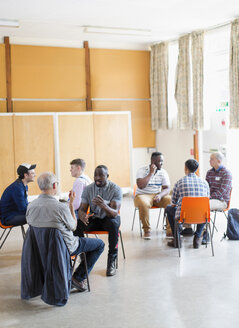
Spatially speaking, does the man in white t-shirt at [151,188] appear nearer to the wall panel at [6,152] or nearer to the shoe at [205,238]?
the shoe at [205,238]

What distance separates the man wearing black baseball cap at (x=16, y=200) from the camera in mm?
5664

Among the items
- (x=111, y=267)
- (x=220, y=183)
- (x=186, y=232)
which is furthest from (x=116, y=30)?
(x=111, y=267)

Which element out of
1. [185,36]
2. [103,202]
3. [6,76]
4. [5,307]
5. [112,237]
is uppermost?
[185,36]

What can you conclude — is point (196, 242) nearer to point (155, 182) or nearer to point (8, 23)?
point (155, 182)

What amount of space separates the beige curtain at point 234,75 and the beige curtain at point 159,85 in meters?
2.38

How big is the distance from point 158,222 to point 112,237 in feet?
8.27

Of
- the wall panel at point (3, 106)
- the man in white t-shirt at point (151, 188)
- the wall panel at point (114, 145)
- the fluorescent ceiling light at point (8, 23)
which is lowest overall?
the man in white t-shirt at point (151, 188)

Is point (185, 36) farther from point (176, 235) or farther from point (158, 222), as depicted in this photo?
point (176, 235)

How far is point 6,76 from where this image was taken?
9.71 m

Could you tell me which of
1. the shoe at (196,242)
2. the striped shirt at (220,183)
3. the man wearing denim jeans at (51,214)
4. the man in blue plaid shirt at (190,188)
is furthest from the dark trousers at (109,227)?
the striped shirt at (220,183)

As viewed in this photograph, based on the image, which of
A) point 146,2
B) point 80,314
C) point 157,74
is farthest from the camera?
point 157,74

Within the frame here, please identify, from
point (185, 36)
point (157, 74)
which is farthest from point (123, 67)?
point (185, 36)

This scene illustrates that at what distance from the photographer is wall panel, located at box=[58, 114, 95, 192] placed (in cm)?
974

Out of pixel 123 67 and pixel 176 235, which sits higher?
pixel 123 67
